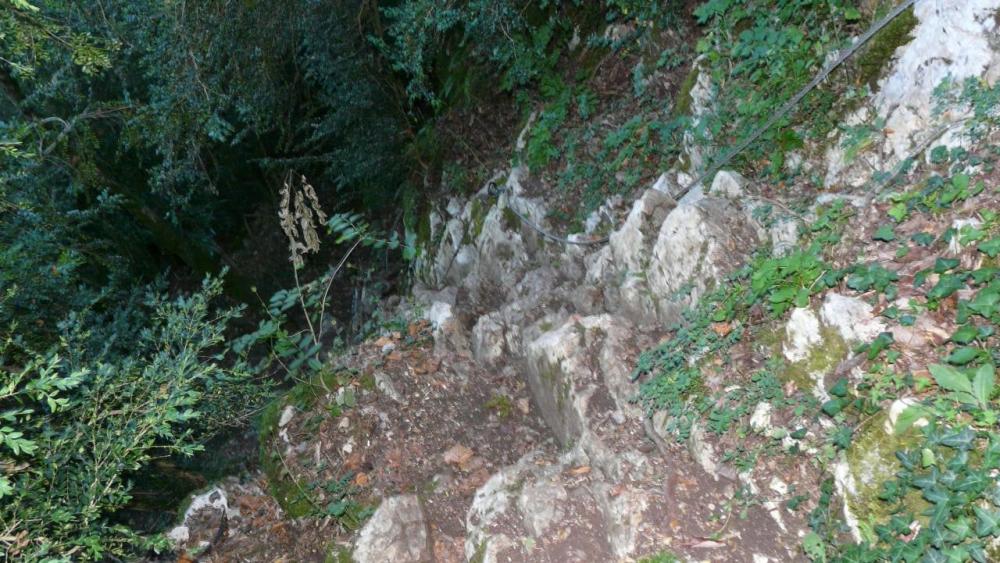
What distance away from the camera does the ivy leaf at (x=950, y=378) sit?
2.73 metres

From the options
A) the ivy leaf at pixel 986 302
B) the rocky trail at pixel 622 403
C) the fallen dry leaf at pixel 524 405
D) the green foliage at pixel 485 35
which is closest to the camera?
the ivy leaf at pixel 986 302

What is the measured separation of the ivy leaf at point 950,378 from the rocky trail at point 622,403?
0.67ft

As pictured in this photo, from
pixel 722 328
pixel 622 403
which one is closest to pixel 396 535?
pixel 622 403

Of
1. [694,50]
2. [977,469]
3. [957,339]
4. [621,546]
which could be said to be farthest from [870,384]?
[694,50]

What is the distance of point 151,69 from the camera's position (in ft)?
24.7

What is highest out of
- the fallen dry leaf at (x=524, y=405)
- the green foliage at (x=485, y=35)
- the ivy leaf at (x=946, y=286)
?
the green foliage at (x=485, y=35)

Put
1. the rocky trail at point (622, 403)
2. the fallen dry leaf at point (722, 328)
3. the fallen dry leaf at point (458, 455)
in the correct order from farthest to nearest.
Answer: the fallen dry leaf at point (458, 455), the fallen dry leaf at point (722, 328), the rocky trail at point (622, 403)

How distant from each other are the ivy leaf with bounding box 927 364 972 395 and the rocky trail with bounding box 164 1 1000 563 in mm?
204

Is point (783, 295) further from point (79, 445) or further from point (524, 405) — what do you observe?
point (79, 445)

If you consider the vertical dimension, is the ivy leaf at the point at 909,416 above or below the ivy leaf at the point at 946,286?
below

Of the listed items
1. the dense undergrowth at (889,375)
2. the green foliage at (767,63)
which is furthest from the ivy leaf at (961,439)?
the green foliage at (767,63)

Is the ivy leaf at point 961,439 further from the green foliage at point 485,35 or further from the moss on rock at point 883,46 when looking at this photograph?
the green foliage at point 485,35

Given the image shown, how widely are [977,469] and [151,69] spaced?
8.37m

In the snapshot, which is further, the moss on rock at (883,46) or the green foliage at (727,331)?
the moss on rock at (883,46)
